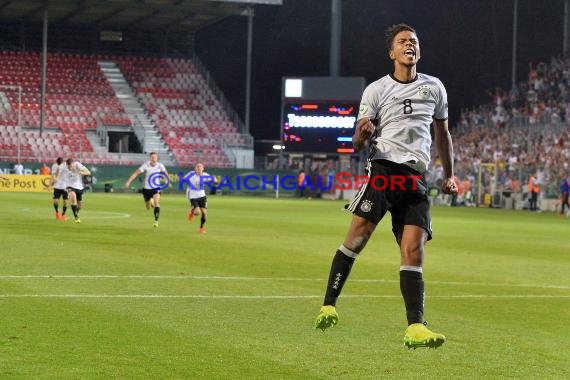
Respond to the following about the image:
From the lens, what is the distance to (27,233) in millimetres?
25828

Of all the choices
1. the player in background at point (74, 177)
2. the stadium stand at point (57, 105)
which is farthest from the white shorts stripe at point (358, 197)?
the stadium stand at point (57, 105)

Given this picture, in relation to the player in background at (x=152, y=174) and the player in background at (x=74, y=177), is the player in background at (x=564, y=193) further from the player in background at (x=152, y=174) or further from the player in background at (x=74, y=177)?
the player in background at (x=74, y=177)

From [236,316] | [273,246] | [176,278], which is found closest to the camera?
[236,316]

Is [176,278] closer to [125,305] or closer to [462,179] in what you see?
[125,305]

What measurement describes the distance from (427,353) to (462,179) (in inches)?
2062

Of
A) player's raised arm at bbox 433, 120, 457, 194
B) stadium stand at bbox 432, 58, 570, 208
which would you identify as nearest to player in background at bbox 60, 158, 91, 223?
player's raised arm at bbox 433, 120, 457, 194

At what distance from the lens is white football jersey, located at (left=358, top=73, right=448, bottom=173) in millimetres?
8742

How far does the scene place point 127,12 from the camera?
68688 millimetres

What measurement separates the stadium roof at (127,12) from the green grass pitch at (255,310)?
40819mm

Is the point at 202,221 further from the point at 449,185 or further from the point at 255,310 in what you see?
the point at 449,185

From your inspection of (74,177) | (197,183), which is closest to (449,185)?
(197,183)

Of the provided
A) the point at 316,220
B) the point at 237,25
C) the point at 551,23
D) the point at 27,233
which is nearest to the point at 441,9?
the point at 551,23

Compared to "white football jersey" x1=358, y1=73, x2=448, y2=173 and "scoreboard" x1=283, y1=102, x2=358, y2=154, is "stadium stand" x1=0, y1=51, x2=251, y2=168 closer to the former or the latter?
"scoreboard" x1=283, y1=102, x2=358, y2=154

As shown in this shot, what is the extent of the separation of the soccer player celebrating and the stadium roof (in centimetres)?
5493
